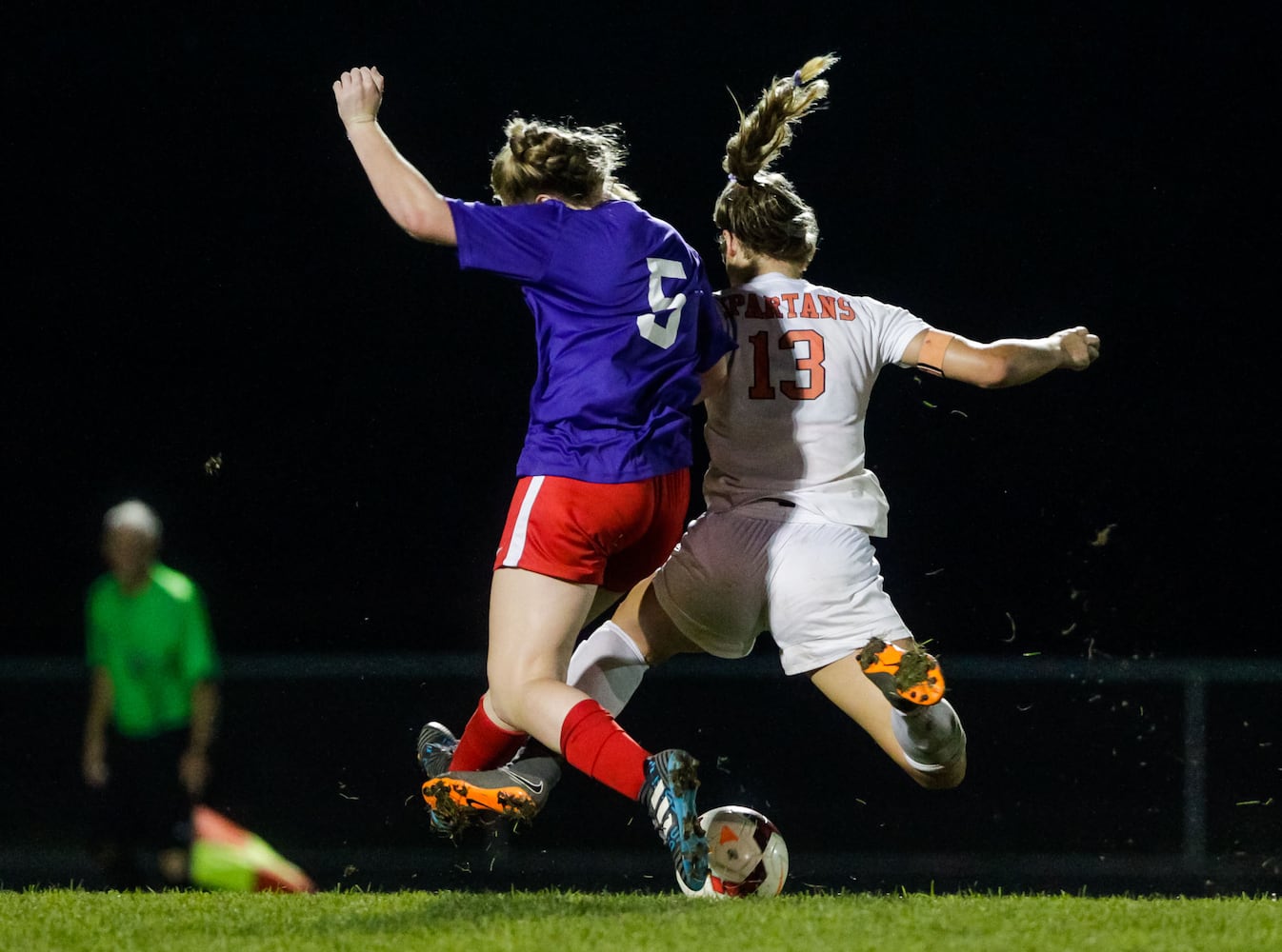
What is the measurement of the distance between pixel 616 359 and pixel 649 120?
6.90 m

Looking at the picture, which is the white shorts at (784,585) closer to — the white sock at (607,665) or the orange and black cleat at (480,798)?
the white sock at (607,665)

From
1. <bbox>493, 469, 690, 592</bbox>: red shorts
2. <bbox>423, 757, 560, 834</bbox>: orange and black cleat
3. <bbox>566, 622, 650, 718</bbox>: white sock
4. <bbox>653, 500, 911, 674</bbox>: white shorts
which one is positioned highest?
<bbox>493, 469, 690, 592</bbox>: red shorts

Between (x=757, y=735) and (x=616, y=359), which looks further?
(x=757, y=735)

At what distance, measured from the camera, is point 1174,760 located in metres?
8.13

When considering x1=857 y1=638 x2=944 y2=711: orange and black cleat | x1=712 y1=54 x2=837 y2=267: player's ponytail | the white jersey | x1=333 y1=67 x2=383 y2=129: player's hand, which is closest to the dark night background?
x1=712 y1=54 x2=837 y2=267: player's ponytail

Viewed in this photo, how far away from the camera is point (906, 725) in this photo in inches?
148

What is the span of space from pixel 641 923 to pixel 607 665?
1002 mm

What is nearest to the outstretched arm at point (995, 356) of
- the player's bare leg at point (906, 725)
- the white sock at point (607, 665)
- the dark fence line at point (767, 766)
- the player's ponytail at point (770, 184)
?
the player's ponytail at point (770, 184)

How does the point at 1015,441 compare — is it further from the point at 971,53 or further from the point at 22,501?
the point at 22,501

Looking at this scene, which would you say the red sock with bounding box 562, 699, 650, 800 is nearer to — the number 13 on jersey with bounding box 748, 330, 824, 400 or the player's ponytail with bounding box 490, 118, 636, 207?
the number 13 on jersey with bounding box 748, 330, 824, 400

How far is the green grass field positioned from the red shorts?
0.79 metres

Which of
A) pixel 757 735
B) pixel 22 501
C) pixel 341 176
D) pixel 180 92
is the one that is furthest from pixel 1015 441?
pixel 22 501

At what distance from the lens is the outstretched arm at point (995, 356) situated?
4.05 m

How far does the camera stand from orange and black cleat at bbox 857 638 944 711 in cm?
355
